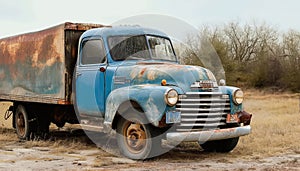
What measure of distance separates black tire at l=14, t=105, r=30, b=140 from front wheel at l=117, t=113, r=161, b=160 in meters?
3.95

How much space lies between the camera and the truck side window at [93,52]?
941cm

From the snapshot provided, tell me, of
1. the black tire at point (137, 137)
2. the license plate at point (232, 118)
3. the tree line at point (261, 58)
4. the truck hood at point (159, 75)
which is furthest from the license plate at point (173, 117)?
the tree line at point (261, 58)

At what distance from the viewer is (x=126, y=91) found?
27.2 feet

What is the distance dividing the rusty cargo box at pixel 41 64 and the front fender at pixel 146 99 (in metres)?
1.97

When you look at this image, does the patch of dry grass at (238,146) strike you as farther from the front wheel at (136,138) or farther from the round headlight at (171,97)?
the round headlight at (171,97)

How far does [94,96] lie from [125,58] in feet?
3.16

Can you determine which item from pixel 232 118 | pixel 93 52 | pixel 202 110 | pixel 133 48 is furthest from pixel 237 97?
pixel 93 52

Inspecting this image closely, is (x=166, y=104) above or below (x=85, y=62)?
below

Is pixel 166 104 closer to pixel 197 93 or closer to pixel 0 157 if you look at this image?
pixel 197 93

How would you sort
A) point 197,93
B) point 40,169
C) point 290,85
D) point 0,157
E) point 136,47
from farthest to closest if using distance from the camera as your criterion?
point 290,85, point 136,47, point 0,157, point 197,93, point 40,169

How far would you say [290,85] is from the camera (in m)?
41.5

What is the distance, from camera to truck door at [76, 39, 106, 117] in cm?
911

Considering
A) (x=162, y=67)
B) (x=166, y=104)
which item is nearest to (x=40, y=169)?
(x=166, y=104)

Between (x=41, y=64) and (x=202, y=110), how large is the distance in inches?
180
